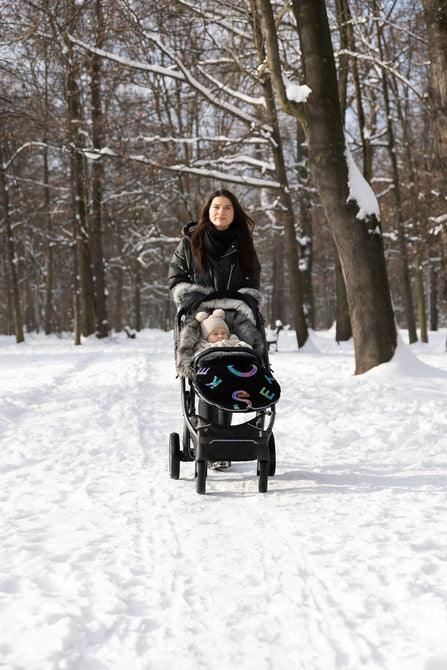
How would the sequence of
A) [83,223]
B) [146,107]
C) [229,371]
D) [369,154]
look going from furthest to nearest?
A: [83,223]
[369,154]
[146,107]
[229,371]

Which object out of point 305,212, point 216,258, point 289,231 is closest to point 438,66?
point 216,258

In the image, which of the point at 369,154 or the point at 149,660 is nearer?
the point at 149,660

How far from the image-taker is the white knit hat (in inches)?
185

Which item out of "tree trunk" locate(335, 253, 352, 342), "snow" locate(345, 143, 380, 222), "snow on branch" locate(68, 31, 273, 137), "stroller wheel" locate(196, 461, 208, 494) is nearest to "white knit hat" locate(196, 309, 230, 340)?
"stroller wheel" locate(196, 461, 208, 494)

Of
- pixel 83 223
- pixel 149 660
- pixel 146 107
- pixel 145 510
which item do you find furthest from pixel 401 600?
pixel 83 223

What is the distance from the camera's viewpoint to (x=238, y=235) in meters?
5.18

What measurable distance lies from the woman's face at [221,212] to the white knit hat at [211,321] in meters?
0.78

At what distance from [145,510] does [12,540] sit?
A: 87cm

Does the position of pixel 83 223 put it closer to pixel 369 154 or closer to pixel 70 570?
pixel 369 154

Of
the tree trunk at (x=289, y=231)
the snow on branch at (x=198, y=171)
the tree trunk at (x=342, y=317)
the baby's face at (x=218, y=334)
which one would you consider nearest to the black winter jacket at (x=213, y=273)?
the baby's face at (x=218, y=334)

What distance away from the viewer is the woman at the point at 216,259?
5.03 meters

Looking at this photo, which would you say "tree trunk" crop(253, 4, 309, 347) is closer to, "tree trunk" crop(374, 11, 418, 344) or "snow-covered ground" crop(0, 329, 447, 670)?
"tree trunk" crop(374, 11, 418, 344)

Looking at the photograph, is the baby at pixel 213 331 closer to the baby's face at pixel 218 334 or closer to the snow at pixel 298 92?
the baby's face at pixel 218 334

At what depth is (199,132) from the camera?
60.5ft
